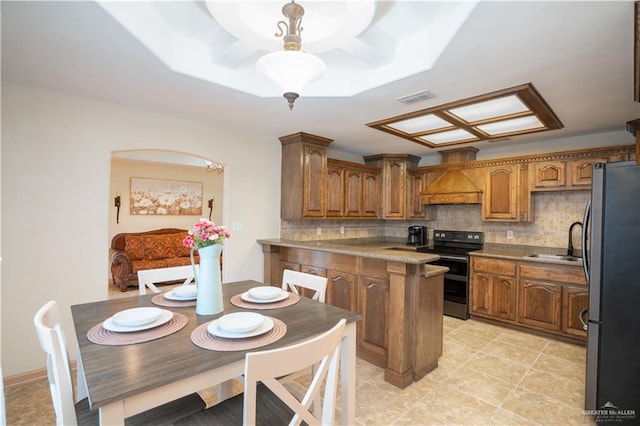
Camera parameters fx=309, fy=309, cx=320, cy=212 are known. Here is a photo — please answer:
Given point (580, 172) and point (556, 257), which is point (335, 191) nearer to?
point (556, 257)

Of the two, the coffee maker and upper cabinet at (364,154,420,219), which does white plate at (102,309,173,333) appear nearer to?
upper cabinet at (364,154,420,219)

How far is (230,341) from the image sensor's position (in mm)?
1295

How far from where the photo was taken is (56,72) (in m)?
2.18

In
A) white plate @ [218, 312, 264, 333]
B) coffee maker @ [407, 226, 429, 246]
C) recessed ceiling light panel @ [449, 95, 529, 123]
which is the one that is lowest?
white plate @ [218, 312, 264, 333]

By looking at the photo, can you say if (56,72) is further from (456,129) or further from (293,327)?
(456,129)

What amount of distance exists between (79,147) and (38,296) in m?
1.26

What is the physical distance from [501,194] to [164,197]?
20.6 ft

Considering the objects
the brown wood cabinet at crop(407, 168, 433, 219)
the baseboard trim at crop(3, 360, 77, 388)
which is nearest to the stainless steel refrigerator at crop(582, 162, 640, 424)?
the brown wood cabinet at crop(407, 168, 433, 219)

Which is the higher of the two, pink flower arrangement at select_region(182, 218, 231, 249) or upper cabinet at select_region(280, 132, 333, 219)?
upper cabinet at select_region(280, 132, 333, 219)

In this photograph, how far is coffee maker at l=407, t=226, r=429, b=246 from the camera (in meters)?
4.99

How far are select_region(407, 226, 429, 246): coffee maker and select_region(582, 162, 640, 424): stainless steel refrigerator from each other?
3024mm

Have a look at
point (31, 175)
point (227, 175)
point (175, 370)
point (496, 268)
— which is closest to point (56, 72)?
point (31, 175)

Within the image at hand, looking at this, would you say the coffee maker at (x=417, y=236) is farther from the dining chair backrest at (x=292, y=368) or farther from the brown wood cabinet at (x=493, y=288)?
the dining chair backrest at (x=292, y=368)

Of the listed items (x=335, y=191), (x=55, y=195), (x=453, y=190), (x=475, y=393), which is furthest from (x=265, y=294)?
(x=453, y=190)
